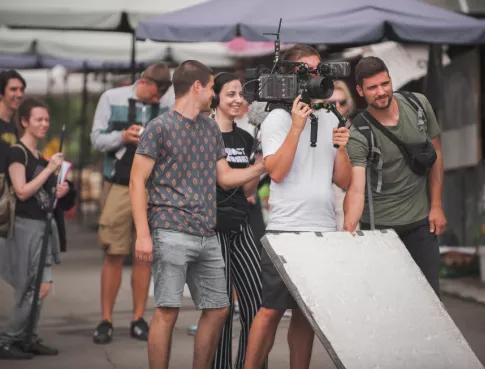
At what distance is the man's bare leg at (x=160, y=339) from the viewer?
5965 millimetres

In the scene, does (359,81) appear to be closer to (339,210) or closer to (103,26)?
(339,210)

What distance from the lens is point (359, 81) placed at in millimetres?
6590

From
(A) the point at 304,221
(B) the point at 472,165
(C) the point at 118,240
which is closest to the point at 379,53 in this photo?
(B) the point at 472,165

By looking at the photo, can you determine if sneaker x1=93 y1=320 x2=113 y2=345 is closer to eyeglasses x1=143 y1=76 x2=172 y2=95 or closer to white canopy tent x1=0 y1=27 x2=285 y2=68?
eyeglasses x1=143 y1=76 x2=172 y2=95

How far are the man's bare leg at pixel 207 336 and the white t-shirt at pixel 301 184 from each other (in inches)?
23.2

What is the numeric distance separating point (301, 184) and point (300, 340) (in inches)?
34.7

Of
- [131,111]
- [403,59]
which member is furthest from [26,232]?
[403,59]

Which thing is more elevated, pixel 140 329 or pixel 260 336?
pixel 260 336

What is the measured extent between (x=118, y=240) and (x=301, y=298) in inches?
152

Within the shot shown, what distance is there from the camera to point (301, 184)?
598 cm

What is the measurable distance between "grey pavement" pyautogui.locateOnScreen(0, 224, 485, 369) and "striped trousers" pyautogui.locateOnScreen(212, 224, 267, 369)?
876mm

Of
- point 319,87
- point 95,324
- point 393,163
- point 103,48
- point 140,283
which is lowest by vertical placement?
point 95,324

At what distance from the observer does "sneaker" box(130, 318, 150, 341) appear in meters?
8.73

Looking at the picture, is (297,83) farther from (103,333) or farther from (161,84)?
(103,333)
